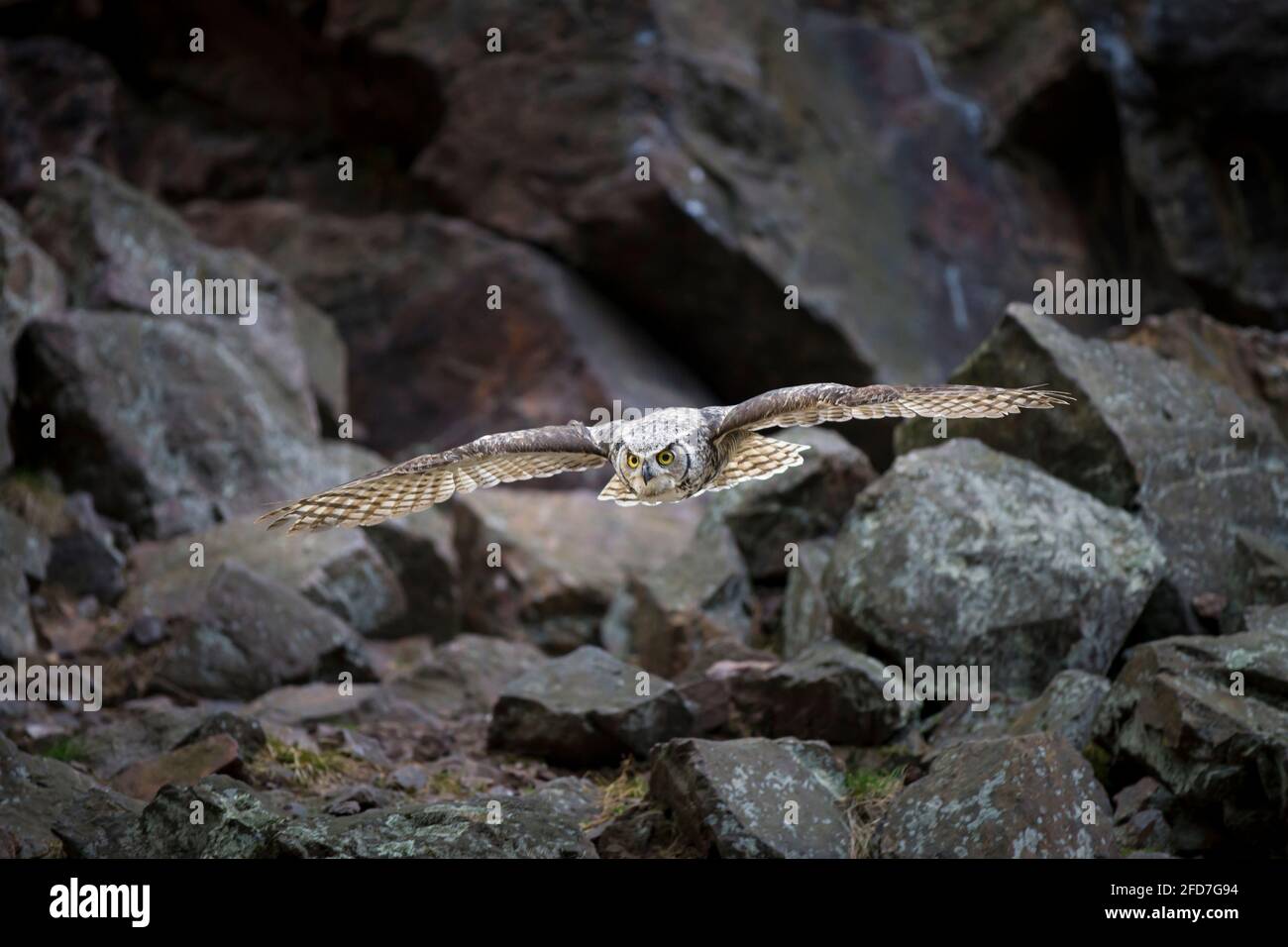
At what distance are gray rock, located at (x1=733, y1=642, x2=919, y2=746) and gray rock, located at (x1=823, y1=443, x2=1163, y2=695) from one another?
36cm

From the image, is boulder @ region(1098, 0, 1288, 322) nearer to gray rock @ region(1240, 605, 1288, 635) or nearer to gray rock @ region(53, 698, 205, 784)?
gray rock @ region(1240, 605, 1288, 635)

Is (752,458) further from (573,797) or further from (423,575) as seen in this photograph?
(423,575)

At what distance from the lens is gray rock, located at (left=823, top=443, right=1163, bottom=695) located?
7.58 meters

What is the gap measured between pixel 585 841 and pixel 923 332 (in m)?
9.08

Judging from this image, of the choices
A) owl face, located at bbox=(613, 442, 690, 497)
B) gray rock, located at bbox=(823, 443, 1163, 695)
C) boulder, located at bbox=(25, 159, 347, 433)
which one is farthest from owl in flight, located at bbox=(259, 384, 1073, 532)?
boulder, located at bbox=(25, 159, 347, 433)

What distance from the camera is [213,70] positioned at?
16297mm

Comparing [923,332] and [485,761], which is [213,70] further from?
[485,761]

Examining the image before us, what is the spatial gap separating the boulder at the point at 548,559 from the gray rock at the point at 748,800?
4.26 metres

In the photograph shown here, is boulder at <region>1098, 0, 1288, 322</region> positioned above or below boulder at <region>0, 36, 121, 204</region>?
below

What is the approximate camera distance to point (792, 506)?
Answer: 10.0m

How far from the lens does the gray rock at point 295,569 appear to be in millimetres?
10375

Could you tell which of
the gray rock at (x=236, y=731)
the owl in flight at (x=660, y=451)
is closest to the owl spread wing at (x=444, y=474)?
the owl in flight at (x=660, y=451)

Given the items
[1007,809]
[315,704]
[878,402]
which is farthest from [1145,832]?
[315,704]

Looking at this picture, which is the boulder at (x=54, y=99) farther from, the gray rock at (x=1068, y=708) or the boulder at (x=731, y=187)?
the gray rock at (x=1068, y=708)
